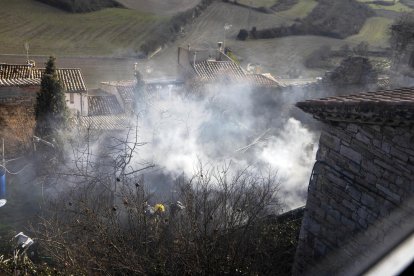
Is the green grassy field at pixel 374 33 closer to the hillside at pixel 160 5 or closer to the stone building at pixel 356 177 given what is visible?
the hillside at pixel 160 5

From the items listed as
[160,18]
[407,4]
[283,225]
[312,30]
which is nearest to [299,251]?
[283,225]

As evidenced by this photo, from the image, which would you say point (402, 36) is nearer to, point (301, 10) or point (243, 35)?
point (301, 10)

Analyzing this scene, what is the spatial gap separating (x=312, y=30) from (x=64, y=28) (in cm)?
1580

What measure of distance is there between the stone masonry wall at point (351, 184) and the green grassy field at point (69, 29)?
17662 mm

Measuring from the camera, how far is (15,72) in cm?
1762

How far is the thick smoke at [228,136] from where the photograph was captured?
1171cm

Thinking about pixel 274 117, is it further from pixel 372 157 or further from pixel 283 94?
pixel 372 157

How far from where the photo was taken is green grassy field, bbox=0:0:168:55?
69.8 ft

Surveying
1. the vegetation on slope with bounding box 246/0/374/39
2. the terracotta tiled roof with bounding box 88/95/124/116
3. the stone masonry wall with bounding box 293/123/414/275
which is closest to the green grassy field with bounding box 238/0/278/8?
the vegetation on slope with bounding box 246/0/374/39

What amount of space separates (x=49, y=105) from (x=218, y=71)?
1012 cm

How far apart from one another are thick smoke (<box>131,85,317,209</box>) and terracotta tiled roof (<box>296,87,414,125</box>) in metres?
5.36

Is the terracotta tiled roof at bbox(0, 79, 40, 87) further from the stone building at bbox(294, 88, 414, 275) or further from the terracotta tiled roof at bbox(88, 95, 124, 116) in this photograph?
the stone building at bbox(294, 88, 414, 275)

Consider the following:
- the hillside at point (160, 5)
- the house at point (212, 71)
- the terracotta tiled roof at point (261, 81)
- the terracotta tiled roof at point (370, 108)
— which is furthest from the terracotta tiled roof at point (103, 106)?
the terracotta tiled roof at point (370, 108)

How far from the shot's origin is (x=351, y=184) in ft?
15.2
